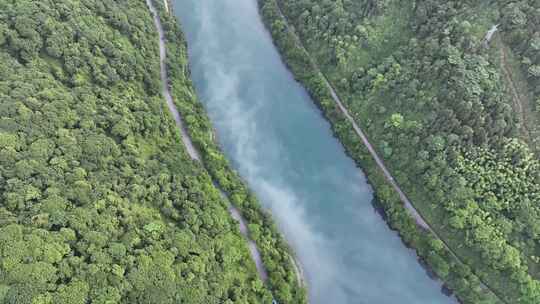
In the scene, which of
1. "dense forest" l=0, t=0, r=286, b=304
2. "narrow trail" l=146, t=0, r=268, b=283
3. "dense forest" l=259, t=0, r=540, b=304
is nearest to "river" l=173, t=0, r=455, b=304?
"dense forest" l=259, t=0, r=540, b=304

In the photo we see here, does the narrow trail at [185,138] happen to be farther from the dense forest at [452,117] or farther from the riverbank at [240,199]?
the dense forest at [452,117]

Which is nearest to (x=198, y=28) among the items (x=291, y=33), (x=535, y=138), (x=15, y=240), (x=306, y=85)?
(x=291, y=33)

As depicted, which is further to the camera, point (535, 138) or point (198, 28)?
point (198, 28)

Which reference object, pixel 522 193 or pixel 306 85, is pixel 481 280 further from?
pixel 306 85

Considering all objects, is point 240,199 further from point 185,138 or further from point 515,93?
point 515,93

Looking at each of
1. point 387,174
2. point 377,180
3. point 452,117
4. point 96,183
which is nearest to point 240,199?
point 96,183

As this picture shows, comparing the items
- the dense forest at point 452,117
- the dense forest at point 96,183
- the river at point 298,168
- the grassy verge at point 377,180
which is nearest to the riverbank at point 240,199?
the dense forest at point 96,183

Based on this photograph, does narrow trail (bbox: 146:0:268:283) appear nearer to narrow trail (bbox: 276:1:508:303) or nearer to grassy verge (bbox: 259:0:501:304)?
grassy verge (bbox: 259:0:501:304)
